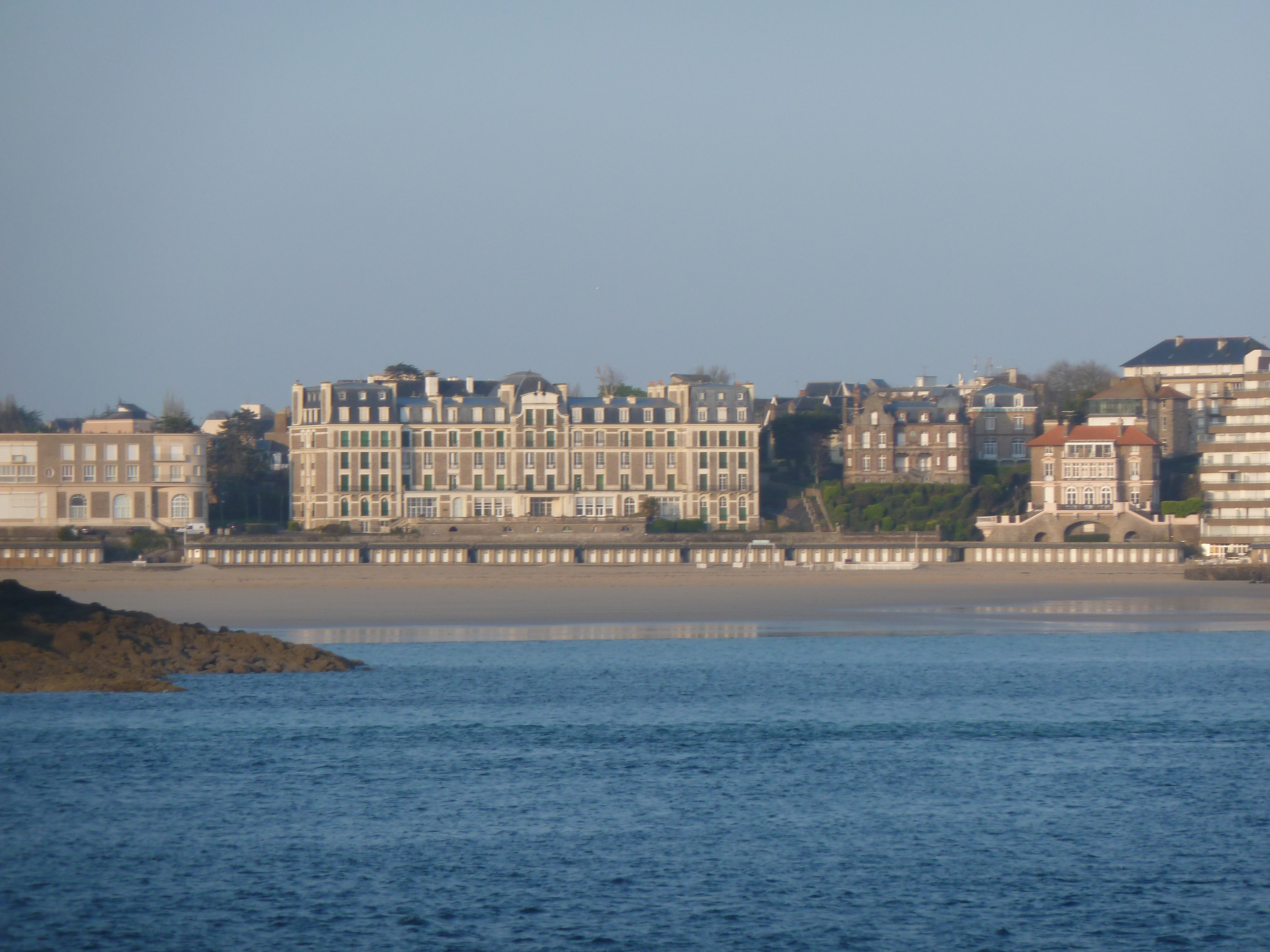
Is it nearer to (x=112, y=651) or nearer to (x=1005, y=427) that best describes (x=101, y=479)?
(x=112, y=651)

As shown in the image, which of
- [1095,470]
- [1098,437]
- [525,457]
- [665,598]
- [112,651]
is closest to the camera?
[112,651]

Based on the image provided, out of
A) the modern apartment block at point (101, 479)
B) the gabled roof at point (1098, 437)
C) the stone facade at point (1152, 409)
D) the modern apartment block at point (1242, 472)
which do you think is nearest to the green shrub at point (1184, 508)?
the modern apartment block at point (1242, 472)

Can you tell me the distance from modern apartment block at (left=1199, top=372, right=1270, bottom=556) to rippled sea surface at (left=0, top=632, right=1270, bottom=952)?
43.9 m

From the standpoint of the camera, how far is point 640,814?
72.9 feet

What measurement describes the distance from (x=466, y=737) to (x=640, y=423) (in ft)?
208

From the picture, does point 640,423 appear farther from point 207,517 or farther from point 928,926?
point 928,926

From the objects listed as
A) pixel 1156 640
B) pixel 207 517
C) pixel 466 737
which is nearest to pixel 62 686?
pixel 466 737

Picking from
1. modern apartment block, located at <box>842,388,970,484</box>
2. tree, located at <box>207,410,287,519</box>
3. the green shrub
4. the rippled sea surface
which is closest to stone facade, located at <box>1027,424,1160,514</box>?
the green shrub

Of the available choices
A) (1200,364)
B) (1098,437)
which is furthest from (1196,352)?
(1098,437)

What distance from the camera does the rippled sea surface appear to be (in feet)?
55.8

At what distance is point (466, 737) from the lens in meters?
28.3

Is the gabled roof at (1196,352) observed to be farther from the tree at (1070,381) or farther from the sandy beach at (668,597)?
the sandy beach at (668,597)

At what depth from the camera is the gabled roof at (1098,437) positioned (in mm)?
85438

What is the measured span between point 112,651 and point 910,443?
62.8m
